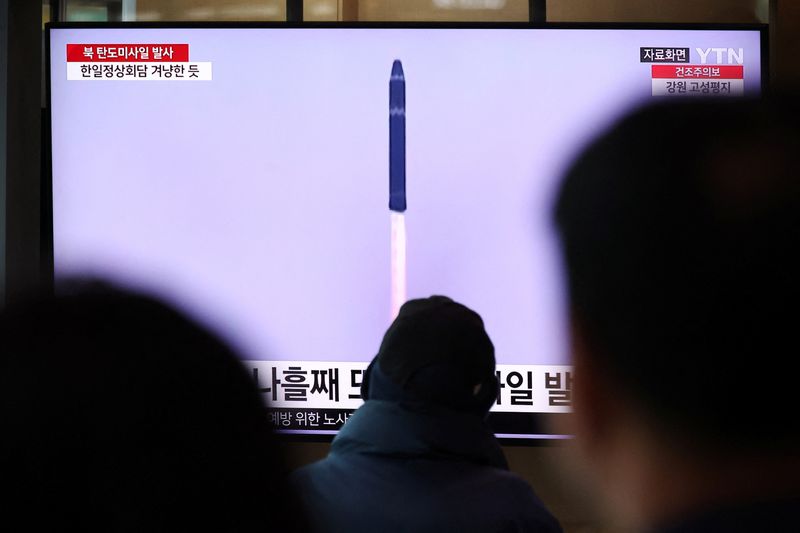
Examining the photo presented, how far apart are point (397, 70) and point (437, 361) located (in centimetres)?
93

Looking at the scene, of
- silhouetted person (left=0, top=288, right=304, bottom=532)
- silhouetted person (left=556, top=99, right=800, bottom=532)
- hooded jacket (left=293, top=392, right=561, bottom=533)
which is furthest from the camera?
hooded jacket (left=293, top=392, right=561, bottom=533)

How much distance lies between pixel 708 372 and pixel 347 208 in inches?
57.7

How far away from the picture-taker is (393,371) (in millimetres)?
1315

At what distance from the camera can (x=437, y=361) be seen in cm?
131

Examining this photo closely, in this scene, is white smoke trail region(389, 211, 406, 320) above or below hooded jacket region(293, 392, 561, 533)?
above

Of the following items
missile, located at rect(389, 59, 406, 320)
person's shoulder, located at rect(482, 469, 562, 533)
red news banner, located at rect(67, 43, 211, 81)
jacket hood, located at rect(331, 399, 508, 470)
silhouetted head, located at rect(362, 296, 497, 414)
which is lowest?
person's shoulder, located at rect(482, 469, 562, 533)

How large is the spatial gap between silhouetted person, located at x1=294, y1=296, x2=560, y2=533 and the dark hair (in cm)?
62

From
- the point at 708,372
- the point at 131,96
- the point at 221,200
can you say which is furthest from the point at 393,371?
the point at 131,96

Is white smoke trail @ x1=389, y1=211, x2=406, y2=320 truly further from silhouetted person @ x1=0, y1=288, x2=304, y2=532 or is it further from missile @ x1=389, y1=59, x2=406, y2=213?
silhouetted person @ x1=0, y1=288, x2=304, y2=532

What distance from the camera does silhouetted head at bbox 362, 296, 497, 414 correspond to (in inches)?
51.1

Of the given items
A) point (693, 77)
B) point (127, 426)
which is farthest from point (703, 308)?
point (693, 77)

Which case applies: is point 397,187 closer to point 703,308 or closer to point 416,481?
point 416,481

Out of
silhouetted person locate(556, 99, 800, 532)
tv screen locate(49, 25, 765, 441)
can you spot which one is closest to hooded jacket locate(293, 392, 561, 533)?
silhouetted person locate(556, 99, 800, 532)

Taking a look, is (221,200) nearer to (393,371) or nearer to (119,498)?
(393,371)
